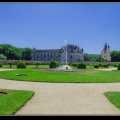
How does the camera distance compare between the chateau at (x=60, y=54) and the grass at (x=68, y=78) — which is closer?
the grass at (x=68, y=78)

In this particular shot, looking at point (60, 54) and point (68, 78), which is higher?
point (60, 54)

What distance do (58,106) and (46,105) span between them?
351 mm

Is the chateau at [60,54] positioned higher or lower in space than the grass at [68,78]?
higher

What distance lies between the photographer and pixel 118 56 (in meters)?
84.2

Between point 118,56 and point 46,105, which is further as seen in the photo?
point 118,56

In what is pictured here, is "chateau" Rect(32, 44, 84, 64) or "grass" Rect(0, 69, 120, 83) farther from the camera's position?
"chateau" Rect(32, 44, 84, 64)

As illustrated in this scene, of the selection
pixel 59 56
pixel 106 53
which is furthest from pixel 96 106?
pixel 59 56

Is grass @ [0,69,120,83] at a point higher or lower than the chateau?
lower

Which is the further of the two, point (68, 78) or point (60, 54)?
point (60, 54)

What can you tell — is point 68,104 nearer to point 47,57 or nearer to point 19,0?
point 19,0
